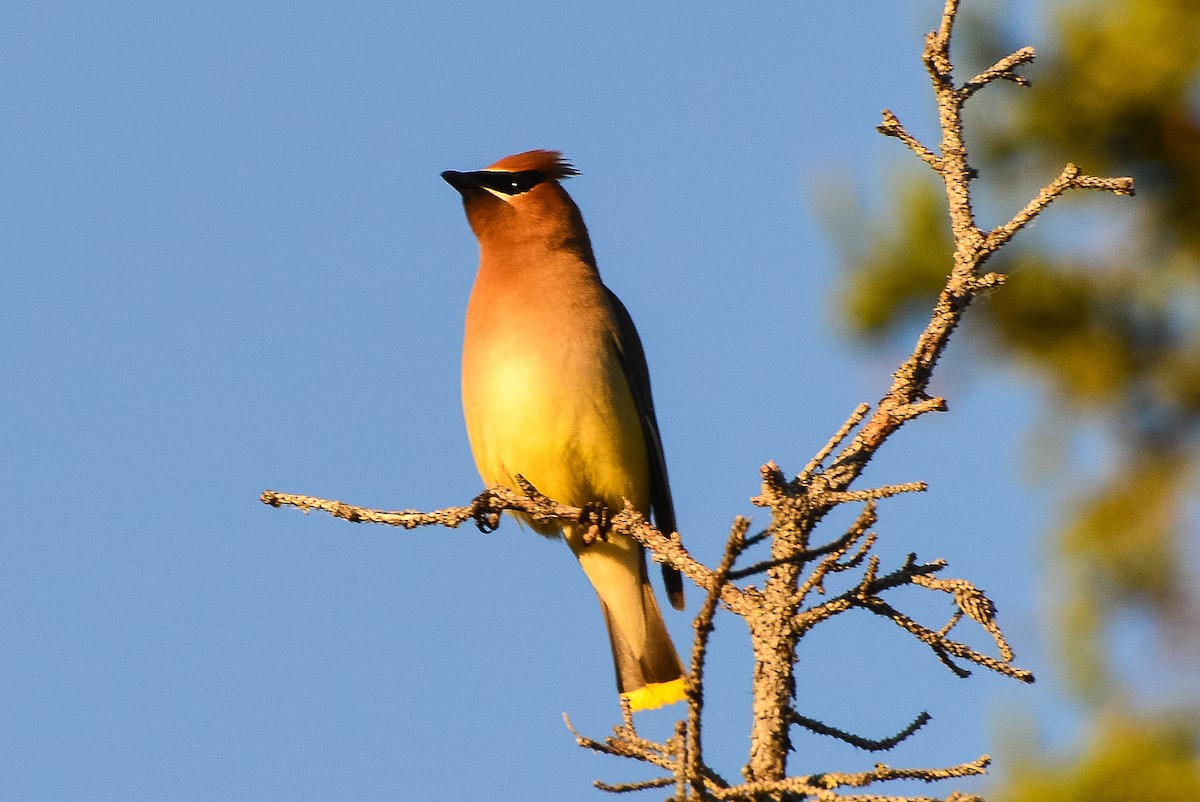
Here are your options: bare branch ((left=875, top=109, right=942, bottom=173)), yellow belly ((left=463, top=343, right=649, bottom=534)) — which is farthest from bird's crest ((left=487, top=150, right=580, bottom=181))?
bare branch ((left=875, top=109, right=942, bottom=173))

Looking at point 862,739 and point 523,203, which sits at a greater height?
point 523,203

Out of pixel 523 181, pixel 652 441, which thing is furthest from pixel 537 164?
pixel 652 441

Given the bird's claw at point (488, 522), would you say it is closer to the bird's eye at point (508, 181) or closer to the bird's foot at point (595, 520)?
the bird's foot at point (595, 520)

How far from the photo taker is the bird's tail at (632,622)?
520 centimetres

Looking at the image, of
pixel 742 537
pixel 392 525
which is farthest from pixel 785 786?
pixel 392 525

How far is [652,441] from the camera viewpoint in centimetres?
527

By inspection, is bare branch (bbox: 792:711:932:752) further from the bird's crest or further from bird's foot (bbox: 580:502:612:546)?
the bird's crest

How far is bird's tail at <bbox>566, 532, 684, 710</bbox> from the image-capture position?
17.1ft

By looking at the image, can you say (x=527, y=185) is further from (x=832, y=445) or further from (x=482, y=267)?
(x=832, y=445)

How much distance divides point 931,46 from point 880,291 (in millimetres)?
5072

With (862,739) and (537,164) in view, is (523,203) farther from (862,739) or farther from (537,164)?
(862,739)

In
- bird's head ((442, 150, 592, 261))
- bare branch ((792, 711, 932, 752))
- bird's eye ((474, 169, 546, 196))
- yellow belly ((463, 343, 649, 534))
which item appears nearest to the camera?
bare branch ((792, 711, 932, 752))

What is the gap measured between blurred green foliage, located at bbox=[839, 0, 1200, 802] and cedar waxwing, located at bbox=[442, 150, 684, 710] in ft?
8.00

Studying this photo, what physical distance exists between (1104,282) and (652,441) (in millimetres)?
3348
